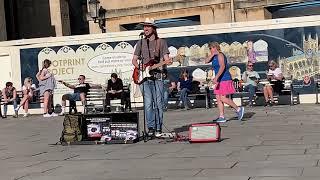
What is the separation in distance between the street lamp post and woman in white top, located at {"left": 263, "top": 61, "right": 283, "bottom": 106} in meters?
8.78

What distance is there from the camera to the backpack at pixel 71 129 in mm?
10227

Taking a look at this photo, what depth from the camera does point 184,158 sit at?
8.07 m

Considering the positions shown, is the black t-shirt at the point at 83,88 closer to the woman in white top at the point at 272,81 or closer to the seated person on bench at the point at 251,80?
the seated person on bench at the point at 251,80

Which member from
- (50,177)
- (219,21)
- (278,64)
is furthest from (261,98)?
(50,177)

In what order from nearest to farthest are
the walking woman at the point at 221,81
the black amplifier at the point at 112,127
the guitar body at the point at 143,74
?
the black amplifier at the point at 112,127, the guitar body at the point at 143,74, the walking woman at the point at 221,81

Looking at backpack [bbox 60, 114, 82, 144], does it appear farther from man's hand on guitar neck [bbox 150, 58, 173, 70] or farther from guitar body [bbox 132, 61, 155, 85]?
man's hand on guitar neck [bbox 150, 58, 173, 70]

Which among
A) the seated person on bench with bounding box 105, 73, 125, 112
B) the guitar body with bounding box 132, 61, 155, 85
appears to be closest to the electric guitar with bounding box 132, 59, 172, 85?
the guitar body with bounding box 132, 61, 155, 85

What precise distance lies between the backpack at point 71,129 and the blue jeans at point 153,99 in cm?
113

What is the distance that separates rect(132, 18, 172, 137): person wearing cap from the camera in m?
10.4

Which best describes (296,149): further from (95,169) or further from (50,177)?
(50,177)

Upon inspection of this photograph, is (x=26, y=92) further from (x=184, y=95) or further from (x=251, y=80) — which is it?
(x=251, y=80)

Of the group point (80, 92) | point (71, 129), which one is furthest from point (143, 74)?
point (80, 92)

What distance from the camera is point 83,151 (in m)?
9.44

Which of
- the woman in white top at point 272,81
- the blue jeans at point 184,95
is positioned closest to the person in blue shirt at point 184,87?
the blue jeans at point 184,95
